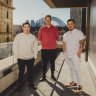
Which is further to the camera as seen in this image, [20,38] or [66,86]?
[66,86]

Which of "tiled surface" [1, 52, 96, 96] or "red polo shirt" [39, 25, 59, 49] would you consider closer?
"tiled surface" [1, 52, 96, 96]

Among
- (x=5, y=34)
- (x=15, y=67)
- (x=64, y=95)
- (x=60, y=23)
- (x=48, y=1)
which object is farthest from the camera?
(x=60, y=23)

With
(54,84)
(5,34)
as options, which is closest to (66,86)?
(54,84)

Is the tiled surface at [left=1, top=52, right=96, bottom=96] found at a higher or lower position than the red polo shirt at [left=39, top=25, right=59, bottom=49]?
lower

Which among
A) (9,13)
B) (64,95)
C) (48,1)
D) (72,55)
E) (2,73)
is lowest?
(64,95)

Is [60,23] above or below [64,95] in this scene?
above

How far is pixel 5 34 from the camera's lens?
158 ft

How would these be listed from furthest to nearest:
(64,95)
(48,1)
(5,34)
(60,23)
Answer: (60,23) < (5,34) < (48,1) < (64,95)

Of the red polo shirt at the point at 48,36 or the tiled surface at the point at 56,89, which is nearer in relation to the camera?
the tiled surface at the point at 56,89

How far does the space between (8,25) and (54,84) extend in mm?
46550

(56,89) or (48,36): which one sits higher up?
(48,36)

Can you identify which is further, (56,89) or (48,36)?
(48,36)

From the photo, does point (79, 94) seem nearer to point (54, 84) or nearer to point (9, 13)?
point (54, 84)

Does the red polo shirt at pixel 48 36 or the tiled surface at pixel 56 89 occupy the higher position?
the red polo shirt at pixel 48 36
